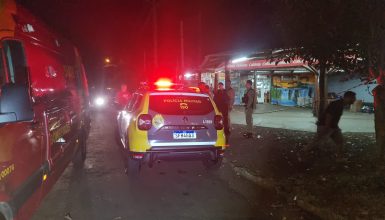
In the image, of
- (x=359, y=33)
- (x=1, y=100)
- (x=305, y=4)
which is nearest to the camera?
(x=1, y=100)

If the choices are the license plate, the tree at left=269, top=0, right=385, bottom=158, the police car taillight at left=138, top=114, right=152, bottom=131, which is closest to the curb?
the license plate

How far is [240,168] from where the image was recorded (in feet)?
26.1

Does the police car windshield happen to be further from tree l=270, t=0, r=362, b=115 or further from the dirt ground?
tree l=270, t=0, r=362, b=115

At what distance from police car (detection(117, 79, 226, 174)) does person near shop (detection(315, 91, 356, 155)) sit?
2.49 meters

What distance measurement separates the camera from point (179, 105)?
7008 mm

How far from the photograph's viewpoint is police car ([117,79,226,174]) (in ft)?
22.1

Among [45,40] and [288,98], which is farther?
[288,98]

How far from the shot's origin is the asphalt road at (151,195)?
5.32 m

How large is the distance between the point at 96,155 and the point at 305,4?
640 cm

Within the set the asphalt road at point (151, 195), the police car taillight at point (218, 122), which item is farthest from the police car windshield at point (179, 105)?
the asphalt road at point (151, 195)

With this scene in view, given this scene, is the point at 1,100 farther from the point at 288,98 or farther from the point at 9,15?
the point at 288,98

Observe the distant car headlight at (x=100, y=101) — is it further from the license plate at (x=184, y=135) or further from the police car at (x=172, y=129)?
the license plate at (x=184, y=135)

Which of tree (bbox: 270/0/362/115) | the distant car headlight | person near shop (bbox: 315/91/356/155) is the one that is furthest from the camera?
the distant car headlight

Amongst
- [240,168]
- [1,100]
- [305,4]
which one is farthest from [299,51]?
[1,100]
